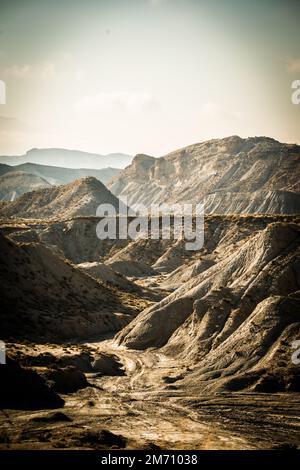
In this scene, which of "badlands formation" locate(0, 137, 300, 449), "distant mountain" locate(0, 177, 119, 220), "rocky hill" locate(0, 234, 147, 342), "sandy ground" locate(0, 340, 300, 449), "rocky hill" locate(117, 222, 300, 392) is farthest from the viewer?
"distant mountain" locate(0, 177, 119, 220)

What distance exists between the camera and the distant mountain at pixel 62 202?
463 feet

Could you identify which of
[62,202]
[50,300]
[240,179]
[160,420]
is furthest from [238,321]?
[240,179]

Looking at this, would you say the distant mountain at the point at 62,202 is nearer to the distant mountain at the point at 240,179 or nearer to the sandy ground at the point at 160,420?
the distant mountain at the point at 240,179

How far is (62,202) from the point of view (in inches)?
5851

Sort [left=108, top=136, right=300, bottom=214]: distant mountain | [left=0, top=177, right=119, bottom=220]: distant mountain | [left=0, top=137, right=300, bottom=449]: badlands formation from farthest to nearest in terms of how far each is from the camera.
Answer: [left=108, top=136, right=300, bottom=214]: distant mountain
[left=0, top=177, right=119, bottom=220]: distant mountain
[left=0, top=137, right=300, bottom=449]: badlands formation

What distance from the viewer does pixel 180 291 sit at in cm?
5191

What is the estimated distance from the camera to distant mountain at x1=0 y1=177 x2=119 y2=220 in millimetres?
141125

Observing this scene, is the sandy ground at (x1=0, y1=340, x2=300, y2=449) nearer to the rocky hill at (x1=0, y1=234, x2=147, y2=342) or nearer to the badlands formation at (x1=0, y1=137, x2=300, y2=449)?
the badlands formation at (x1=0, y1=137, x2=300, y2=449)

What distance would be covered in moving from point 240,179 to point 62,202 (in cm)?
5628

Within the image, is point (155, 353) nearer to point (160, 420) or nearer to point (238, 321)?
point (238, 321)

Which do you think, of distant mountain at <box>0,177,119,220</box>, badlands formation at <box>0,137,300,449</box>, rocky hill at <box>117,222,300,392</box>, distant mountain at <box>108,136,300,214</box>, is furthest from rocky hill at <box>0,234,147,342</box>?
distant mountain at <box>108,136,300,214</box>

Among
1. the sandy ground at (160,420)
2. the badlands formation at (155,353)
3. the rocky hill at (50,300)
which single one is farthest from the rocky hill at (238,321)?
the rocky hill at (50,300)

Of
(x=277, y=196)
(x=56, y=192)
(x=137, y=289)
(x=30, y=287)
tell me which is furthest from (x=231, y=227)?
(x=56, y=192)

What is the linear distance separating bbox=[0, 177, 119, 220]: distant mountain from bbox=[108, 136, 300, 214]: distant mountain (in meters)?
32.8
